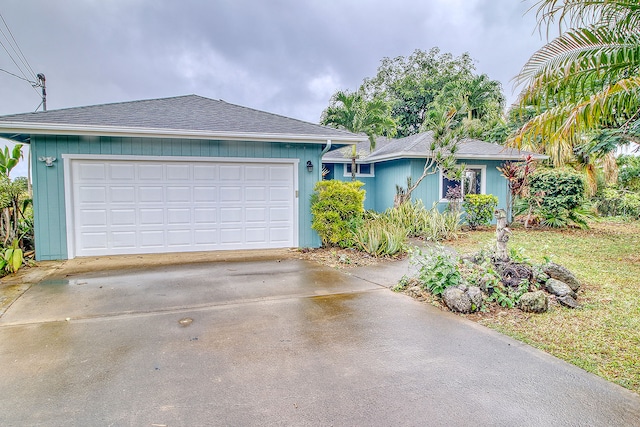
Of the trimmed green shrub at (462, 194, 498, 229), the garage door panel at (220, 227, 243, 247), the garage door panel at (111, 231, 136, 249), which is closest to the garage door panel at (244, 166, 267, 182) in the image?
the garage door panel at (220, 227, 243, 247)

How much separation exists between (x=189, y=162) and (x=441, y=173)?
8.53 meters

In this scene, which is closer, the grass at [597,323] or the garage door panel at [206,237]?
the grass at [597,323]

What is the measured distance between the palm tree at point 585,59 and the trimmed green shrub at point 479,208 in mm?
6804

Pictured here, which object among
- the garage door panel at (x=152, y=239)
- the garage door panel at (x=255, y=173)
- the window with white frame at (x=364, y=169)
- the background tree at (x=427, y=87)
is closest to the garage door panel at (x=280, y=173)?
the garage door panel at (x=255, y=173)

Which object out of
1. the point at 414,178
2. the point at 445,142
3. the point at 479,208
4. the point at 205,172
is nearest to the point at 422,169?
the point at 414,178

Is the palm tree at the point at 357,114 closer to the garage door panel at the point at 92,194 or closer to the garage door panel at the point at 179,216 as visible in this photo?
the garage door panel at the point at 179,216

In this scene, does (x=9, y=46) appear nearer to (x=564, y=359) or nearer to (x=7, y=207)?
(x=7, y=207)

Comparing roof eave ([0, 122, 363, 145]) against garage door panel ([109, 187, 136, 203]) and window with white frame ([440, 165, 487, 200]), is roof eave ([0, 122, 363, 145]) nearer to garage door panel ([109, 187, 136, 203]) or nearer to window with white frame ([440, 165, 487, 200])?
garage door panel ([109, 187, 136, 203])

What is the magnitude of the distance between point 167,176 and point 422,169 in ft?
27.3

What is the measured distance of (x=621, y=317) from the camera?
13.6 ft

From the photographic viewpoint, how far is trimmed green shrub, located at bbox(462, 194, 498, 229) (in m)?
12.0

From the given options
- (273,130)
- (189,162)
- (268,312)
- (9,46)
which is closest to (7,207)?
(189,162)

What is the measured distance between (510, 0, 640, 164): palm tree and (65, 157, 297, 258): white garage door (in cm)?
548

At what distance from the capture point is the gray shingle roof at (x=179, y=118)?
23.7 feet
